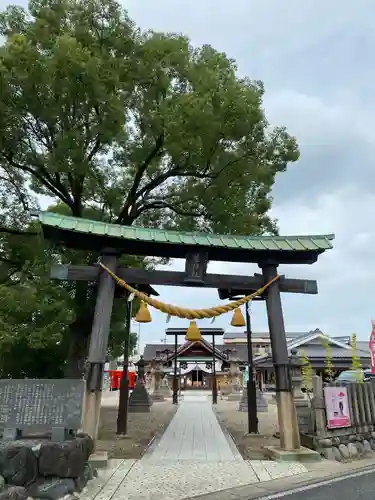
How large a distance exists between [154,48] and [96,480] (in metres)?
11.3

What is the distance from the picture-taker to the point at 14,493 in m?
5.08

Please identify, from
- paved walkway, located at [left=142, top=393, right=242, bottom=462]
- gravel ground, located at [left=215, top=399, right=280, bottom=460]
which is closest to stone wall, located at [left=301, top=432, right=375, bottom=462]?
gravel ground, located at [left=215, top=399, right=280, bottom=460]

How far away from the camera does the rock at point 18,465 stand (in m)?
5.60

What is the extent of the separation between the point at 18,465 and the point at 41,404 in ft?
3.62

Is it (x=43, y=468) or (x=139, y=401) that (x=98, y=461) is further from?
(x=139, y=401)

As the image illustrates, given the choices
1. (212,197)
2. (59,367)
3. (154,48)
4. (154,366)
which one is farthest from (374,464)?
(154,366)

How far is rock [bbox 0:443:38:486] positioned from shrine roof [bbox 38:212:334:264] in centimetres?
424

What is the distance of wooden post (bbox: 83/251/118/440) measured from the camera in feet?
25.7

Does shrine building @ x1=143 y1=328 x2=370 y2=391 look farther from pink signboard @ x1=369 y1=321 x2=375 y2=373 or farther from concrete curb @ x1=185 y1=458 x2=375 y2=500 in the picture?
concrete curb @ x1=185 y1=458 x2=375 y2=500

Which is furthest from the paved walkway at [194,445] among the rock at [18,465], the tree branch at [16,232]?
the tree branch at [16,232]

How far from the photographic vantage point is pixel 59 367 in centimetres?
1448

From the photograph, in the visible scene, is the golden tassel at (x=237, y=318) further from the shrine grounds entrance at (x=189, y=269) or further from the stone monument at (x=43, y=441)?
the stone monument at (x=43, y=441)

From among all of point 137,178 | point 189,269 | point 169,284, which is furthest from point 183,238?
point 137,178

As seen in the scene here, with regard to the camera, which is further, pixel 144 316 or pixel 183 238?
pixel 144 316
